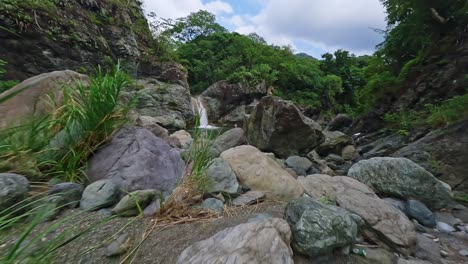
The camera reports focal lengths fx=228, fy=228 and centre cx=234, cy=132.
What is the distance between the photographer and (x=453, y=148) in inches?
154

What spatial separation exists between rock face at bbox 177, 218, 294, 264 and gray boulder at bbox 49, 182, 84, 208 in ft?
2.68

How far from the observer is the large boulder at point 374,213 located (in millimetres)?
1530

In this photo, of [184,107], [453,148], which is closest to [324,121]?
[184,107]

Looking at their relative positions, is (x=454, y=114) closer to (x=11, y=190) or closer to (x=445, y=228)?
(x=445, y=228)

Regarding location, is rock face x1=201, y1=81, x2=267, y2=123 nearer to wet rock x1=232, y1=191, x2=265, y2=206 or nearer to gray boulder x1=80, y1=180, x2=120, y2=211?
wet rock x1=232, y1=191, x2=265, y2=206

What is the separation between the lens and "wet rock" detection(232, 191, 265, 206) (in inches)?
69.4

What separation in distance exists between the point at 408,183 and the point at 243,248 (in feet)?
8.25

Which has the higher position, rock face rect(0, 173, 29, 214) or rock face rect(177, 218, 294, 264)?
rock face rect(0, 173, 29, 214)

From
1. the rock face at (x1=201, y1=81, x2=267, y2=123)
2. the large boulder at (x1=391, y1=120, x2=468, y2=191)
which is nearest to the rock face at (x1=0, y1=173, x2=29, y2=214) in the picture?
the large boulder at (x1=391, y1=120, x2=468, y2=191)

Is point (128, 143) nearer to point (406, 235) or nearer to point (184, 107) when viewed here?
point (406, 235)

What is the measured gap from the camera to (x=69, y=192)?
4.53 feet

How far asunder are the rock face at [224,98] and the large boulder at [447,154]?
1262cm

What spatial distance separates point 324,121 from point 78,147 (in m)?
18.1

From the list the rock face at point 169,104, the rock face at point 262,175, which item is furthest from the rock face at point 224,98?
the rock face at point 262,175
